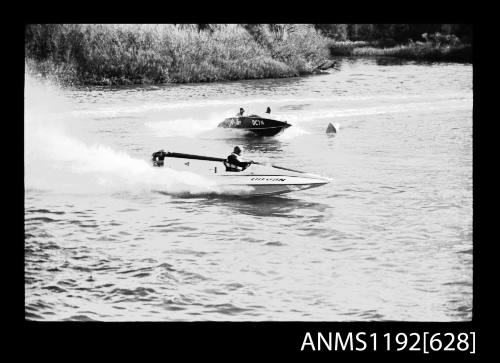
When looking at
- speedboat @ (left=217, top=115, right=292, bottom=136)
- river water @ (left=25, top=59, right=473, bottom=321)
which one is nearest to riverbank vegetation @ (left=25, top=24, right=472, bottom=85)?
river water @ (left=25, top=59, right=473, bottom=321)

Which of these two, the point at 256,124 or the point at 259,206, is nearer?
the point at 259,206

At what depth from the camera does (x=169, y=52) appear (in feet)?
27.5

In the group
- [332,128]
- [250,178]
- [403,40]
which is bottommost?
[250,178]

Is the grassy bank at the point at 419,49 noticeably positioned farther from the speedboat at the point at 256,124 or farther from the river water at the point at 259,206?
the speedboat at the point at 256,124

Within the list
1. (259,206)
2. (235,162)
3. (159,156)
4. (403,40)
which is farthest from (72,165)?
(403,40)

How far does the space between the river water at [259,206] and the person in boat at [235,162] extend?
0.12 metres

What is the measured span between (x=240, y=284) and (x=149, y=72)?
291cm

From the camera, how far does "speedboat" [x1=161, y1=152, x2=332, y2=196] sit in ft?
26.2

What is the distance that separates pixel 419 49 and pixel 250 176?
239 cm

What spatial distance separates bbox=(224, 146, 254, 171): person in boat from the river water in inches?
4.6

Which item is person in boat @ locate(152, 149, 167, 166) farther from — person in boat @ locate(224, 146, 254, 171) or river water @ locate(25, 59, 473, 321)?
person in boat @ locate(224, 146, 254, 171)

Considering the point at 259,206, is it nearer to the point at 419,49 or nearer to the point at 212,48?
the point at 212,48
